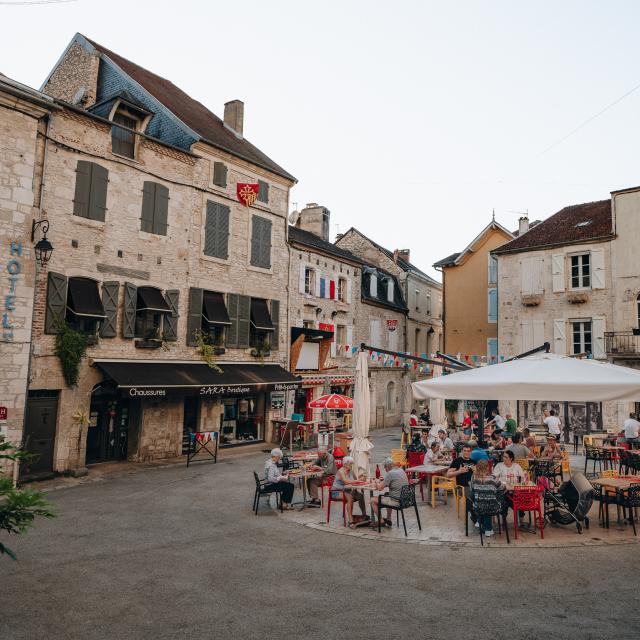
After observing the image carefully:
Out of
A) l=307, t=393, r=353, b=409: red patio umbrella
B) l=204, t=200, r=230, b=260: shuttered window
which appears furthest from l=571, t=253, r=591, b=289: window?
l=204, t=200, r=230, b=260: shuttered window

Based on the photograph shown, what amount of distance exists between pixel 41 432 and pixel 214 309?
645cm

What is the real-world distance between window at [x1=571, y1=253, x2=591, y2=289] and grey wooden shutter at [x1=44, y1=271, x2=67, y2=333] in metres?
20.1

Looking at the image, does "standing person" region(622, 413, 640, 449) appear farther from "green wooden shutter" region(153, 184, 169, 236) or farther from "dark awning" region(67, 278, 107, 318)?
"green wooden shutter" region(153, 184, 169, 236)

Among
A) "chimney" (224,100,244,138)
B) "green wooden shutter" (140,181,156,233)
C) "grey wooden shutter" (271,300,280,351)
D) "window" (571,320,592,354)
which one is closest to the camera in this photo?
"green wooden shutter" (140,181,156,233)

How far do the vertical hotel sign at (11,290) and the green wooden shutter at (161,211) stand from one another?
14.5 feet

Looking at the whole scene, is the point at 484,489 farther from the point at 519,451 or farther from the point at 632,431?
the point at 632,431

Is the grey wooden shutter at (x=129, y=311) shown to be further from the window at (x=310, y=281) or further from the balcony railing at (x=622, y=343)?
the balcony railing at (x=622, y=343)

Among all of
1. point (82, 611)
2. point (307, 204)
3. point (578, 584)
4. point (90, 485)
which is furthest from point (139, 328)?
point (307, 204)

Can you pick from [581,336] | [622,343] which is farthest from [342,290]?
[622,343]

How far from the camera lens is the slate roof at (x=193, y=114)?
61.8 feet

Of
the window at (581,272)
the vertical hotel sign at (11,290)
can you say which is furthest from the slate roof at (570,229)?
the vertical hotel sign at (11,290)

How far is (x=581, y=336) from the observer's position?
925 inches

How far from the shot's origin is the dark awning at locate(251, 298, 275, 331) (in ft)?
64.5

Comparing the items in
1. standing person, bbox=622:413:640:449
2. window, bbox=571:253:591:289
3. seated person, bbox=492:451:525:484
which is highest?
window, bbox=571:253:591:289
